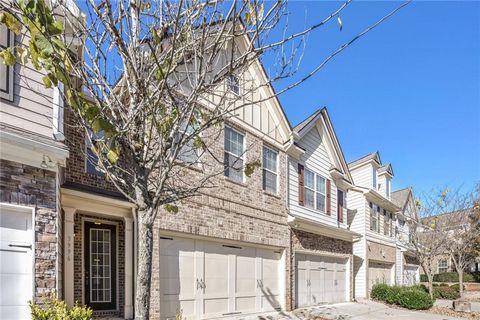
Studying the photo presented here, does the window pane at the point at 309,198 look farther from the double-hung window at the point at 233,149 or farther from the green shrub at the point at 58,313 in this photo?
the green shrub at the point at 58,313

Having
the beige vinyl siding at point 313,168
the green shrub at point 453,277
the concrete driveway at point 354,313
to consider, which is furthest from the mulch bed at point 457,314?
the green shrub at point 453,277

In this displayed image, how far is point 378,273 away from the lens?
27469mm

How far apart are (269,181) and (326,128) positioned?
6343 mm

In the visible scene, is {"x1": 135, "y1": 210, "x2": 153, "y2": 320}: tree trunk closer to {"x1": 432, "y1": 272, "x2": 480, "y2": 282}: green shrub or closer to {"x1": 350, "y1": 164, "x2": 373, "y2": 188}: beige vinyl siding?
{"x1": 350, "y1": 164, "x2": 373, "y2": 188}: beige vinyl siding

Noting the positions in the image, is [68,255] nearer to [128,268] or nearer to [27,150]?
[128,268]

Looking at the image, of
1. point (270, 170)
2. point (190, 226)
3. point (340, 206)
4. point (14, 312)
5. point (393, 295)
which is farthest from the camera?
point (340, 206)

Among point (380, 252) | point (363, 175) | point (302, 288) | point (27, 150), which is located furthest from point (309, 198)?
point (27, 150)

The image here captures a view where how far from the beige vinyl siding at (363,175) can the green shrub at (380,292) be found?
21.1ft

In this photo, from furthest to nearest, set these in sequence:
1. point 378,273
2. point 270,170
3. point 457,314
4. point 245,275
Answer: point 378,273, point 457,314, point 270,170, point 245,275

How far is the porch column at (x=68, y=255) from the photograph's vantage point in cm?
920

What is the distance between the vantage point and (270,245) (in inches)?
620

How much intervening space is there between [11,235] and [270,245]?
33.5 ft

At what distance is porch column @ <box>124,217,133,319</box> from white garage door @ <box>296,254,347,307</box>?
29.6 ft

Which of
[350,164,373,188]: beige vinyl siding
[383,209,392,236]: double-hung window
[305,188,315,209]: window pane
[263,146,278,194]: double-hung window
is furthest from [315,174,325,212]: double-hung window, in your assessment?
[383,209,392,236]: double-hung window
